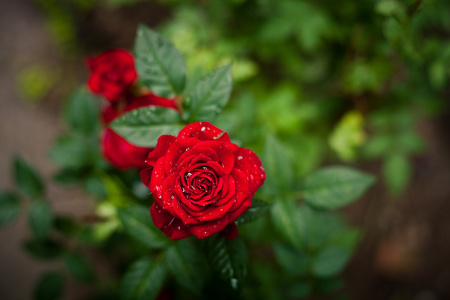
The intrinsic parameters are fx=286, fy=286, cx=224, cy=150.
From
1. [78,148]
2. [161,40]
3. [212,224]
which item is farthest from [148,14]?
[212,224]

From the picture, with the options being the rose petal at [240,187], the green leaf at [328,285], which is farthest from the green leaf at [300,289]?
the rose petal at [240,187]

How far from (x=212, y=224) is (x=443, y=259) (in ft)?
8.07

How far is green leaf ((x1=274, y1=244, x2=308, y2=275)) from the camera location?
3.62 ft

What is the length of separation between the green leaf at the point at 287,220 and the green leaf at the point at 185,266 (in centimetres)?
30

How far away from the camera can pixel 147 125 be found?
797 millimetres

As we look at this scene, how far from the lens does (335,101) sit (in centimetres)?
186

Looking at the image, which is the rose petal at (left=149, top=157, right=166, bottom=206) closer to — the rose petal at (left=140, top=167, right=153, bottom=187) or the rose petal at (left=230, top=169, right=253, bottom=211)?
the rose petal at (left=140, top=167, right=153, bottom=187)

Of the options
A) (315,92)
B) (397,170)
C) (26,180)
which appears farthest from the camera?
(315,92)

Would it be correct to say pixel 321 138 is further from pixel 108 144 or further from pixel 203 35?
pixel 108 144

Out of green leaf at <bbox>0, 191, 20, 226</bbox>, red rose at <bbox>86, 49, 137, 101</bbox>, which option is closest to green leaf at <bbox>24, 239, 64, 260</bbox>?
green leaf at <bbox>0, 191, 20, 226</bbox>

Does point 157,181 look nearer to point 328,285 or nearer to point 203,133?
point 203,133

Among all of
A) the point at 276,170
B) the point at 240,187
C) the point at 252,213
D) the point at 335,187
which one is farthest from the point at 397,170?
the point at 240,187

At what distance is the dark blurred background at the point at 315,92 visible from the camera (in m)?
1.48

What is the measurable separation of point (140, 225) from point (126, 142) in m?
0.27
